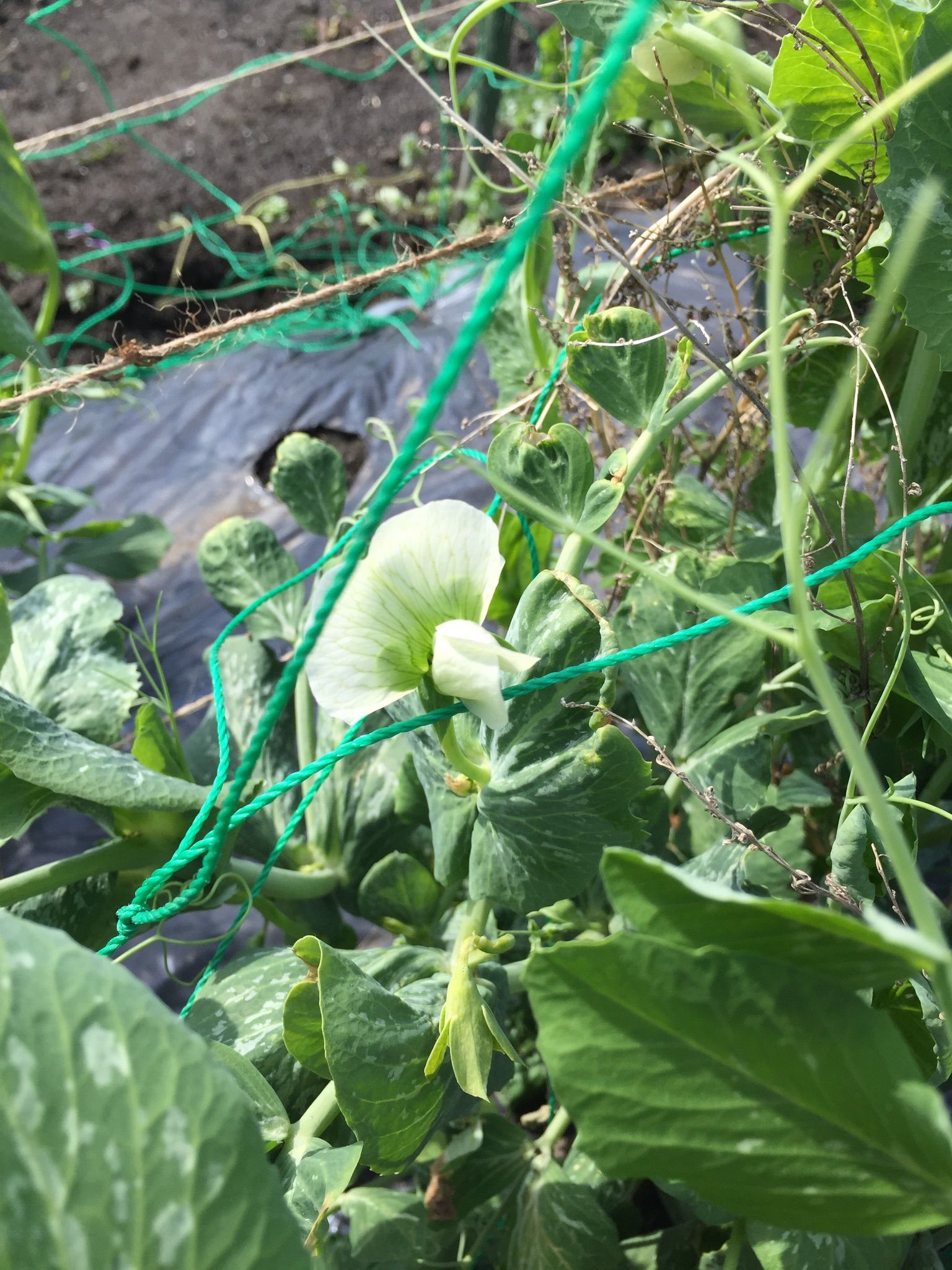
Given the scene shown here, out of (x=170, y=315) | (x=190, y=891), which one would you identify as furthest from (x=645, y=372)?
(x=170, y=315)

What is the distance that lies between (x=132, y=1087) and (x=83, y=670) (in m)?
0.50

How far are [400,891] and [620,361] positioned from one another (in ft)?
1.29

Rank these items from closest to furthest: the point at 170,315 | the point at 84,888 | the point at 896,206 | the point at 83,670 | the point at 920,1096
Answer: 1. the point at 920,1096
2. the point at 896,206
3. the point at 84,888
4. the point at 83,670
5. the point at 170,315

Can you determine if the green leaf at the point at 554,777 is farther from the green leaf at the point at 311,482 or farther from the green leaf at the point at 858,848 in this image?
the green leaf at the point at 311,482

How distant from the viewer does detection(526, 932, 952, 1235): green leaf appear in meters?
0.26

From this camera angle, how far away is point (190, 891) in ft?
1.58

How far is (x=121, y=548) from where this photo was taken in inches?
51.8

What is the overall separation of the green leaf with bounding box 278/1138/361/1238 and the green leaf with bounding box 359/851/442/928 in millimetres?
201

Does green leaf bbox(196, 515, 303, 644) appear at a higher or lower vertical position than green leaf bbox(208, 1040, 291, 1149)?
higher

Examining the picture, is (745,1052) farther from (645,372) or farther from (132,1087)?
(645,372)

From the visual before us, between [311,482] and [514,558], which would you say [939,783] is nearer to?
[514,558]

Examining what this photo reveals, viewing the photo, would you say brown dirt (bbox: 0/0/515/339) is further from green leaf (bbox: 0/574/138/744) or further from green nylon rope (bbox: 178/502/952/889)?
green nylon rope (bbox: 178/502/952/889)

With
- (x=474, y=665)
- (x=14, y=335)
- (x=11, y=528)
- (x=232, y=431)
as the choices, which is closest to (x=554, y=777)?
(x=474, y=665)

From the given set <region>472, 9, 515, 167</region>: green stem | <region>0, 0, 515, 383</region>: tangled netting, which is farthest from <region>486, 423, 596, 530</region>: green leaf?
<region>0, 0, 515, 383</region>: tangled netting
